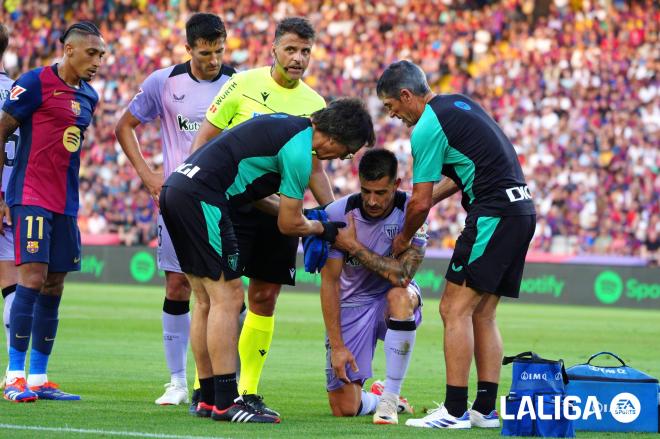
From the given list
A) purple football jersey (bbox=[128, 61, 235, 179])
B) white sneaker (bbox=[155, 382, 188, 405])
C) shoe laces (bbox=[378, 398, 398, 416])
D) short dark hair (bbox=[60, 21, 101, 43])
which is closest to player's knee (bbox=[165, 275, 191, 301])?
white sneaker (bbox=[155, 382, 188, 405])

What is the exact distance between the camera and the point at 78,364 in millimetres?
11781

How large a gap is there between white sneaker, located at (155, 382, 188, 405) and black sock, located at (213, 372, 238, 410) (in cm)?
119

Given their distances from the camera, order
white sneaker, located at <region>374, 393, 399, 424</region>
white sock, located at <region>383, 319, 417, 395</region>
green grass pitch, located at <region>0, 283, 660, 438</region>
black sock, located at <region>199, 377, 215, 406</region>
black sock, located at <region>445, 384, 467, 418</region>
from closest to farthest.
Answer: green grass pitch, located at <region>0, 283, 660, 438</region> → black sock, located at <region>445, 384, 467, 418</region> → white sneaker, located at <region>374, 393, 399, 424</region> → black sock, located at <region>199, 377, 215, 406</region> → white sock, located at <region>383, 319, 417, 395</region>

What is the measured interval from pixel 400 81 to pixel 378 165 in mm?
717

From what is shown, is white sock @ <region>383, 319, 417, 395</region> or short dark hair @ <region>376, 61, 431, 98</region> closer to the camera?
short dark hair @ <region>376, 61, 431, 98</region>

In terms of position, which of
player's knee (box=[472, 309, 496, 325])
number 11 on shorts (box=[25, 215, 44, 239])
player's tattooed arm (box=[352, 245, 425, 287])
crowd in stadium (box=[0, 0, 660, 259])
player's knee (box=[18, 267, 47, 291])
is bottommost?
player's knee (box=[472, 309, 496, 325])

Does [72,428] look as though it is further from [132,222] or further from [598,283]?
[132,222]

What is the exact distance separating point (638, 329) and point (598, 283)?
682 cm

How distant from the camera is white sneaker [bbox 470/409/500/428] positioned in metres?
7.77

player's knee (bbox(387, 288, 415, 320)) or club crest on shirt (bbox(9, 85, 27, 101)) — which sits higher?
club crest on shirt (bbox(9, 85, 27, 101))

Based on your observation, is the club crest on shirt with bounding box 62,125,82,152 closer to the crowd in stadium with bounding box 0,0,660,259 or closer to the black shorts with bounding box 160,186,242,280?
the black shorts with bounding box 160,186,242,280

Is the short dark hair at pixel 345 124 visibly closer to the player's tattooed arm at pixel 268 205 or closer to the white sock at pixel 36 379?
the player's tattooed arm at pixel 268 205

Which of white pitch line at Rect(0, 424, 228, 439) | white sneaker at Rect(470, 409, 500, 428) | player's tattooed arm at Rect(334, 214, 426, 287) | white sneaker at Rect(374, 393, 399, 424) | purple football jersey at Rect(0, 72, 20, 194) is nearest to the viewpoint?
white pitch line at Rect(0, 424, 228, 439)

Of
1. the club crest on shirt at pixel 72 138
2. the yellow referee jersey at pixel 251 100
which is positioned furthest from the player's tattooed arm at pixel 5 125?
the yellow referee jersey at pixel 251 100
